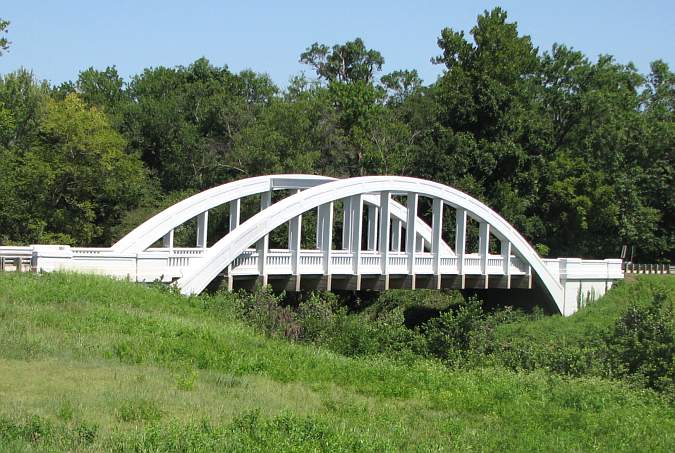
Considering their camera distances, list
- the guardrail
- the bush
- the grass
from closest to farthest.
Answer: the bush, the grass, the guardrail

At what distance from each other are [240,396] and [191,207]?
19.3 meters

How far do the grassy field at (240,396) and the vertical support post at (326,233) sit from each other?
433 inches

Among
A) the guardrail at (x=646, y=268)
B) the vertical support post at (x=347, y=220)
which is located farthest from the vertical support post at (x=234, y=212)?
the guardrail at (x=646, y=268)

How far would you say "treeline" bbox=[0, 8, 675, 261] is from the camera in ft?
146

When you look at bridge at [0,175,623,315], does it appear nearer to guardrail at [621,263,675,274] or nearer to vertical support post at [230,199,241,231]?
vertical support post at [230,199,241,231]

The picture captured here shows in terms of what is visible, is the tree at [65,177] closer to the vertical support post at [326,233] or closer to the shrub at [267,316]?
the vertical support post at [326,233]

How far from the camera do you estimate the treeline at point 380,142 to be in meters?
44.5

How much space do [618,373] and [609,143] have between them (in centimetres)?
3848

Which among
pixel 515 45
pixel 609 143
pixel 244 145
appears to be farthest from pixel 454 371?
pixel 609 143

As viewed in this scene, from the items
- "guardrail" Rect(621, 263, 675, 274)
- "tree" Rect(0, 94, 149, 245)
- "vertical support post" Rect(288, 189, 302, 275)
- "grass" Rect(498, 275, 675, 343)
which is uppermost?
"tree" Rect(0, 94, 149, 245)

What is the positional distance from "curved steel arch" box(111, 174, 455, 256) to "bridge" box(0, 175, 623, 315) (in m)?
0.04

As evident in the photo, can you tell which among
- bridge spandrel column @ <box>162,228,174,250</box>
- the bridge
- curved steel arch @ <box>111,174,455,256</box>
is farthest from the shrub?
bridge spandrel column @ <box>162,228,174,250</box>

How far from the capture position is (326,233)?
3300cm

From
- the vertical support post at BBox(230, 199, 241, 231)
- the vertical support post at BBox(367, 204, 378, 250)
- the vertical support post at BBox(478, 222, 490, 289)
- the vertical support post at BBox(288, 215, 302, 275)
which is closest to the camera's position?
the vertical support post at BBox(288, 215, 302, 275)
